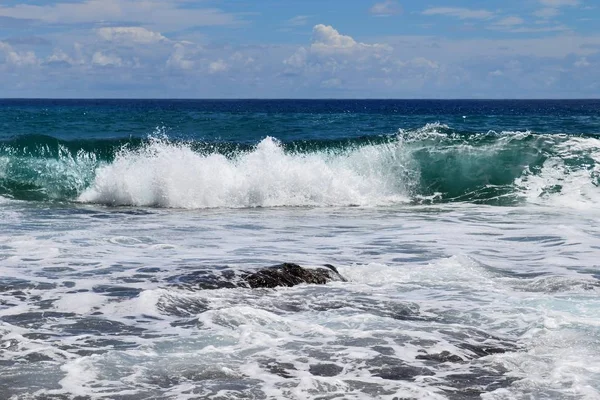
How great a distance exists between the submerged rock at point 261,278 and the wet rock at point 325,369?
258 cm

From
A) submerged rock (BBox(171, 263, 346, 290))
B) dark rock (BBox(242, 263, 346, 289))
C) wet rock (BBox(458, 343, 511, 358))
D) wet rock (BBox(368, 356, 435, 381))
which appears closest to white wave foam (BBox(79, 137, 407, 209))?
submerged rock (BBox(171, 263, 346, 290))

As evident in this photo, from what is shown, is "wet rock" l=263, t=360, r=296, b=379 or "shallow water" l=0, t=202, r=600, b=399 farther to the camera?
"wet rock" l=263, t=360, r=296, b=379

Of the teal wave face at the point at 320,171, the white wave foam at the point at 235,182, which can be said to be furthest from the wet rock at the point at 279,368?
the teal wave face at the point at 320,171

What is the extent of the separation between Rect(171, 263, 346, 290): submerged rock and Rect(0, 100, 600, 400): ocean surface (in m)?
0.10

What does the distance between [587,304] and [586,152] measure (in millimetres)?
14350

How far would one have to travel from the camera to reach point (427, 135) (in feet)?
75.2

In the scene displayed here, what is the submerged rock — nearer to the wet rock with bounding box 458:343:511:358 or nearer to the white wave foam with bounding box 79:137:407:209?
the wet rock with bounding box 458:343:511:358

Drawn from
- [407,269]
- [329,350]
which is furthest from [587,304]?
[329,350]

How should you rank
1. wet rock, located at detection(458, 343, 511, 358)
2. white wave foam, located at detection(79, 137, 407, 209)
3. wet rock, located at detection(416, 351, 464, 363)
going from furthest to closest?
white wave foam, located at detection(79, 137, 407, 209), wet rock, located at detection(458, 343, 511, 358), wet rock, located at detection(416, 351, 464, 363)

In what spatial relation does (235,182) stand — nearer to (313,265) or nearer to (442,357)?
(313,265)

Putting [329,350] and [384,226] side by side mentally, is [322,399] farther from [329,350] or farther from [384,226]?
[384,226]

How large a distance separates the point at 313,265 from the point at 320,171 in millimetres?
9963

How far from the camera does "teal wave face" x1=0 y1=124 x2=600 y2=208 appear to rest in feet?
60.5

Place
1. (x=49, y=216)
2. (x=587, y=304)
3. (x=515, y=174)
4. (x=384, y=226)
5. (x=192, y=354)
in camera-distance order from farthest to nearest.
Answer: (x=515, y=174)
(x=49, y=216)
(x=384, y=226)
(x=587, y=304)
(x=192, y=354)
